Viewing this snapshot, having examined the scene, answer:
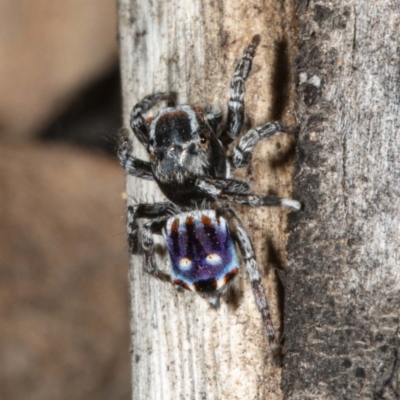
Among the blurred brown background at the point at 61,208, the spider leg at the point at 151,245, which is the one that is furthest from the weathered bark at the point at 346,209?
the blurred brown background at the point at 61,208

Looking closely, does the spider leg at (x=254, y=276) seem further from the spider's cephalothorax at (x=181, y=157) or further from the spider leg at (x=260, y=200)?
the spider's cephalothorax at (x=181, y=157)

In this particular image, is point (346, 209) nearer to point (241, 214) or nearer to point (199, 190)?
point (241, 214)

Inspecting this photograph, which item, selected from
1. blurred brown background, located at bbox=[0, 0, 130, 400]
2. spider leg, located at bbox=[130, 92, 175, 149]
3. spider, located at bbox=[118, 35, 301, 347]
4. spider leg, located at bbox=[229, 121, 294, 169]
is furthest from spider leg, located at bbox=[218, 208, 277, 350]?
blurred brown background, located at bbox=[0, 0, 130, 400]

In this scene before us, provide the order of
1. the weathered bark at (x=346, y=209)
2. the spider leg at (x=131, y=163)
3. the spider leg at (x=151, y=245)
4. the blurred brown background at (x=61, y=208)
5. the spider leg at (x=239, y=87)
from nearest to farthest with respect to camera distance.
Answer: the weathered bark at (x=346, y=209) < the spider leg at (x=239, y=87) < the spider leg at (x=151, y=245) < the spider leg at (x=131, y=163) < the blurred brown background at (x=61, y=208)

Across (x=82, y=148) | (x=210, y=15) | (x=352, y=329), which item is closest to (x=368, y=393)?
(x=352, y=329)

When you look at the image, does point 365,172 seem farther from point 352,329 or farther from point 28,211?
point 28,211

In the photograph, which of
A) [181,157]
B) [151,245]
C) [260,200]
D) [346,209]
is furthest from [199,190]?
[346,209]
